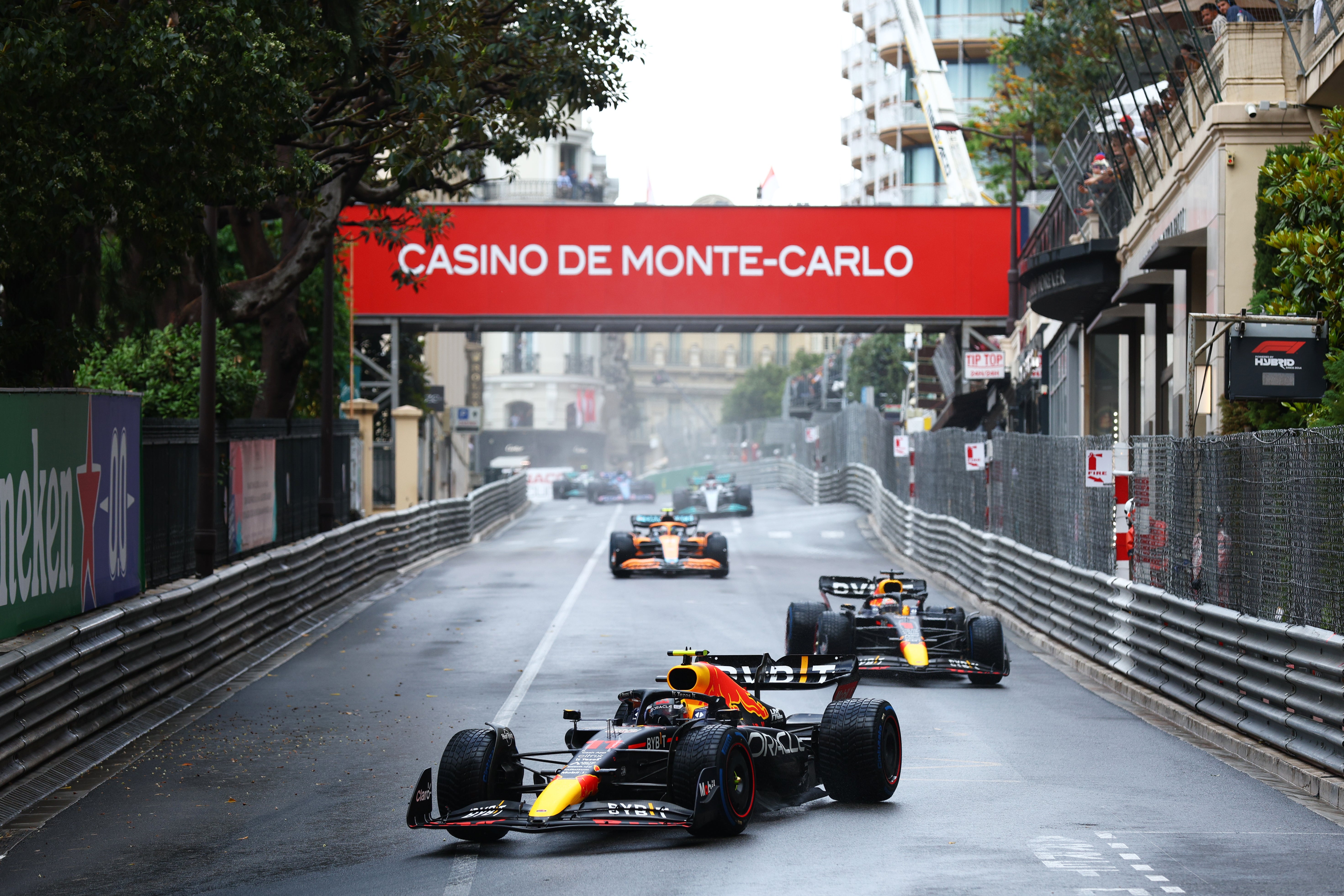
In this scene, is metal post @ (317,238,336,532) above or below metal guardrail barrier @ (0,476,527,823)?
above

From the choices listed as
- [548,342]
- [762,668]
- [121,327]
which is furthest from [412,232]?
[548,342]

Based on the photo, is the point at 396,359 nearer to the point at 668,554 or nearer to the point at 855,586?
the point at 668,554

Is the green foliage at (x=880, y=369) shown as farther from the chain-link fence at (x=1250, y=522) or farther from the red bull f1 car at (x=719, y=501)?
the chain-link fence at (x=1250, y=522)

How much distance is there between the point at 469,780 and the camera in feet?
27.8

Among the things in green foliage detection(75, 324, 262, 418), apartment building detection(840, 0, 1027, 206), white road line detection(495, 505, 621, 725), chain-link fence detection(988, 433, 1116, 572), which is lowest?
white road line detection(495, 505, 621, 725)

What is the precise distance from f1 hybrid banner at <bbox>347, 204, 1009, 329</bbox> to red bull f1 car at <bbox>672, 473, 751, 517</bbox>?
29.9 ft

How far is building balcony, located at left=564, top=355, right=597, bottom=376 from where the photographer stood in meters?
117

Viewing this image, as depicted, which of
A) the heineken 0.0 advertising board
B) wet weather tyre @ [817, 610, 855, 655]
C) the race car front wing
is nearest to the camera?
the race car front wing

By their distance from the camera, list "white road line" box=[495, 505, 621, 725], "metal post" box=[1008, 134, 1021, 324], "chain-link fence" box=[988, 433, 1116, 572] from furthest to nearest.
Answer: "metal post" box=[1008, 134, 1021, 324], "chain-link fence" box=[988, 433, 1116, 572], "white road line" box=[495, 505, 621, 725]

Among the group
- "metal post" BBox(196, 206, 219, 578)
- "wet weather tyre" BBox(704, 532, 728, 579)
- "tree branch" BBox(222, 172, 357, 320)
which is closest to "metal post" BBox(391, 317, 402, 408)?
"wet weather tyre" BBox(704, 532, 728, 579)

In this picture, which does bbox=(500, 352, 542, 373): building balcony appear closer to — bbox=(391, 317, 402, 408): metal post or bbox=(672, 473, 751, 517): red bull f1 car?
bbox=(672, 473, 751, 517): red bull f1 car

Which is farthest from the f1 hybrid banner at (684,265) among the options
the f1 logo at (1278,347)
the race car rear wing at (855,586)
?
the f1 logo at (1278,347)

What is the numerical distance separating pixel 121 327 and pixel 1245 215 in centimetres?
1628

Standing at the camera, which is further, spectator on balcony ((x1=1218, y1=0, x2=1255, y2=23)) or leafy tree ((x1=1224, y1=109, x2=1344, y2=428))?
spectator on balcony ((x1=1218, y1=0, x2=1255, y2=23))
